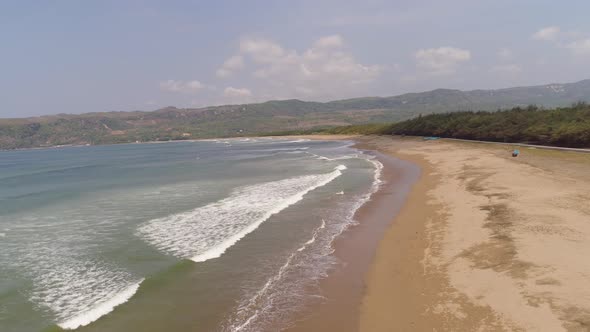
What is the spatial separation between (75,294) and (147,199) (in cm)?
1570

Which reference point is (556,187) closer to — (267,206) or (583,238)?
(583,238)

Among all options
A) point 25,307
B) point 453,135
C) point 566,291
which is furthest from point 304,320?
point 453,135

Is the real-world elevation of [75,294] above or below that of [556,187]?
below

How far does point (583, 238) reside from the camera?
11203 mm

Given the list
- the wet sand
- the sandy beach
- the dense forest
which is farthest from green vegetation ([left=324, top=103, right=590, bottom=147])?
the wet sand

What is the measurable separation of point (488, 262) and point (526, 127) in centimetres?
4470

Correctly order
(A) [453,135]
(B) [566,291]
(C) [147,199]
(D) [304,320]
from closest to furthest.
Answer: (B) [566,291], (D) [304,320], (C) [147,199], (A) [453,135]

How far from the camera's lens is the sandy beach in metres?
7.82

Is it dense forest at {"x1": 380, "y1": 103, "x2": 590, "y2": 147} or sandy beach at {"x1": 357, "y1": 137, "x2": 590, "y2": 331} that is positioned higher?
dense forest at {"x1": 380, "y1": 103, "x2": 590, "y2": 147}

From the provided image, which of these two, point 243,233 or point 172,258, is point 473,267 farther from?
point 172,258

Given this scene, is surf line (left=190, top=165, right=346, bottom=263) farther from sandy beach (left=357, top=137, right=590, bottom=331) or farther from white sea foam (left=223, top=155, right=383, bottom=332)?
sandy beach (left=357, top=137, right=590, bottom=331)

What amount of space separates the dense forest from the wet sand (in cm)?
2127

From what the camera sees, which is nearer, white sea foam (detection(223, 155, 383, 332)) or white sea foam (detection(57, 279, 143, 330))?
white sea foam (detection(223, 155, 383, 332))

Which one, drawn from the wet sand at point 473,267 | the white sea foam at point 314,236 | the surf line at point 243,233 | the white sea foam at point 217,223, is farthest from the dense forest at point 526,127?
the white sea foam at point 314,236
